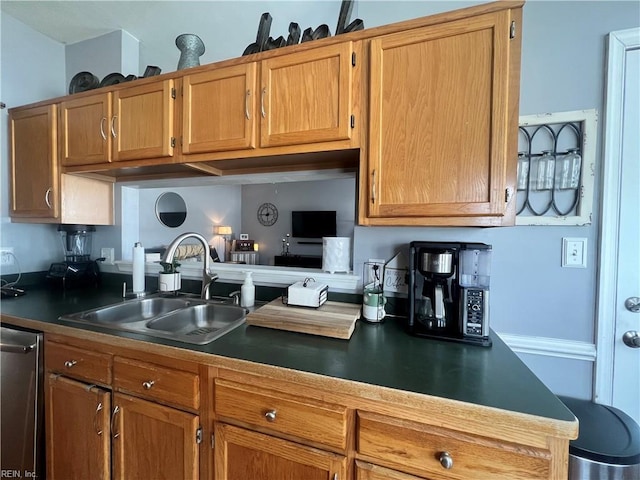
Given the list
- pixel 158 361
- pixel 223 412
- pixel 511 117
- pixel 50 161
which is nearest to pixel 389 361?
pixel 223 412

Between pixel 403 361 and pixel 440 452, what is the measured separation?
240 millimetres

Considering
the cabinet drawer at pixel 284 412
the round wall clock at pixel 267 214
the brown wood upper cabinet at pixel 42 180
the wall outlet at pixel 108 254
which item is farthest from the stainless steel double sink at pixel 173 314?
the round wall clock at pixel 267 214

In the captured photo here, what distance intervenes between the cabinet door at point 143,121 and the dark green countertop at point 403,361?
865 mm

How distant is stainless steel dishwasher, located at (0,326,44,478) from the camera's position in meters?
1.19

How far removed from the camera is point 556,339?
1.17 metres

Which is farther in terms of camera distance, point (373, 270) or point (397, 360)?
point (373, 270)

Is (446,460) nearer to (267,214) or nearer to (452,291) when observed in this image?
(452,291)

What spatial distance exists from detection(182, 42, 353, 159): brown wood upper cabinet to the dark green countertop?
799 mm

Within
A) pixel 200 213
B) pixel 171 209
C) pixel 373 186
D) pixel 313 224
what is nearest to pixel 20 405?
pixel 373 186

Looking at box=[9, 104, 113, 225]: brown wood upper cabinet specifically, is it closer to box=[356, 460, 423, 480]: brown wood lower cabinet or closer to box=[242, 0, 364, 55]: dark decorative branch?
box=[242, 0, 364, 55]: dark decorative branch

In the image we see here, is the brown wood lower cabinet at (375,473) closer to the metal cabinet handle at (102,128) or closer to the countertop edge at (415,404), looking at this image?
the countertop edge at (415,404)

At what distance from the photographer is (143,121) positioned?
1400 millimetres

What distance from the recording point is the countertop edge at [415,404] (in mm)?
626

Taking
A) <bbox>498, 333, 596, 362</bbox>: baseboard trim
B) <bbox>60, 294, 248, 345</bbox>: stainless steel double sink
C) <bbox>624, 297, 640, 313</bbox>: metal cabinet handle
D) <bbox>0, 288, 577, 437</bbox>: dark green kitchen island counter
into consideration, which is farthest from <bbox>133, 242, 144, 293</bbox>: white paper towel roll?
<bbox>624, 297, 640, 313</bbox>: metal cabinet handle
